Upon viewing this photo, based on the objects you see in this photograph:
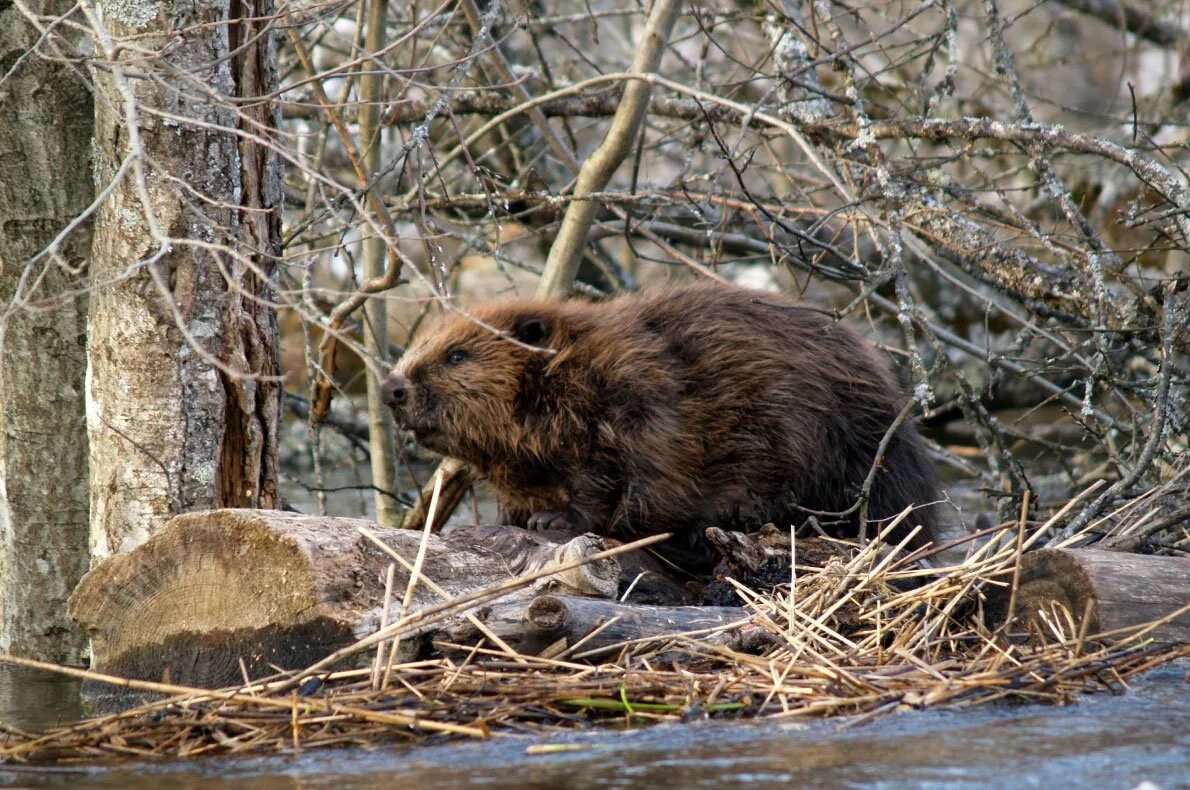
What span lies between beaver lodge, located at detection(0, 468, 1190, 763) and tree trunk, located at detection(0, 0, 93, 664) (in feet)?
3.14

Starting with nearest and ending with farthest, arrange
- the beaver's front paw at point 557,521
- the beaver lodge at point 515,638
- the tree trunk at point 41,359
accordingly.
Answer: the beaver lodge at point 515,638, the tree trunk at point 41,359, the beaver's front paw at point 557,521

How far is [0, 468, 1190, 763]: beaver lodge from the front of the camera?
3.12 meters

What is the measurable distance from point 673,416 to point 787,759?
6.59 feet

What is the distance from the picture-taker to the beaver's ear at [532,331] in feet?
15.9

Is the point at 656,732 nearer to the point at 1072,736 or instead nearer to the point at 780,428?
the point at 1072,736

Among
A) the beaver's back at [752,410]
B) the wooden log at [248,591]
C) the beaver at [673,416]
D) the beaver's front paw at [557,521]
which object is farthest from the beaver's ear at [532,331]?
the wooden log at [248,591]

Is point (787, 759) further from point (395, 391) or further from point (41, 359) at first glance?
point (41, 359)

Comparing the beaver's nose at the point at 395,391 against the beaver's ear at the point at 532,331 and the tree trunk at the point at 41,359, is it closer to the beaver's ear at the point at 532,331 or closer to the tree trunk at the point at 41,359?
the beaver's ear at the point at 532,331

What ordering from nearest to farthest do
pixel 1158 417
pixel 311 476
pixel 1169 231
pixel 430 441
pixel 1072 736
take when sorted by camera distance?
pixel 1072 736
pixel 1158 417
pixel 1169 231
pixel 430 441
pixel 311 476

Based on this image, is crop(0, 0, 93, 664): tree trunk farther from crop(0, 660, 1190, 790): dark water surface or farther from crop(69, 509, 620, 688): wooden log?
crop(0, 660, 1190, 790): dark water surface

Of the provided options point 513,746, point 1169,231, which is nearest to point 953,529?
point 1169,231

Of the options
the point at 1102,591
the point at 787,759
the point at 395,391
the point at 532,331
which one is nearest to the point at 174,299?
the point at 395,391

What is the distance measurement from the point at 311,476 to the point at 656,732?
300 inches

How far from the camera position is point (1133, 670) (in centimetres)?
335
